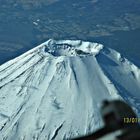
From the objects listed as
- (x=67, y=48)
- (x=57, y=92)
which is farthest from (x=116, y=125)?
(x=67, y=48)

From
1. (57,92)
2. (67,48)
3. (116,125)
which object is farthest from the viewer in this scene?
(67,48)

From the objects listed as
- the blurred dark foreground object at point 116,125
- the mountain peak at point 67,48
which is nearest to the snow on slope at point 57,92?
the mountain peak at point 67,48

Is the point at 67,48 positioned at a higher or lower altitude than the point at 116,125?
lower

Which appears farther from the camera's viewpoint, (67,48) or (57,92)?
(67,48)

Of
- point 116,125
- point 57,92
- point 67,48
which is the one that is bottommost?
point 57,92

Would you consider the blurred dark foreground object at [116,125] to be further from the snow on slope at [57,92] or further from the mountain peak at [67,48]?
the mountain peak at [67,48]

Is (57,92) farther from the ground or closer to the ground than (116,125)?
closer to the ground

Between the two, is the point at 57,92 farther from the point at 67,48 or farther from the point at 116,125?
the point at 116,125

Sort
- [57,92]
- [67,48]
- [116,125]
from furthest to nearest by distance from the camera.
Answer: [67,48] → [57,92] → [116,125]
